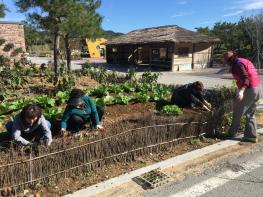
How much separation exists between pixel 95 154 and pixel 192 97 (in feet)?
10.7

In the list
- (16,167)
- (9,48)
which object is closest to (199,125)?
(16,167)

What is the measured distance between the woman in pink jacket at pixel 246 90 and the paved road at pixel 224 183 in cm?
89

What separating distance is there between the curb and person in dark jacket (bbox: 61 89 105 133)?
3.69ft

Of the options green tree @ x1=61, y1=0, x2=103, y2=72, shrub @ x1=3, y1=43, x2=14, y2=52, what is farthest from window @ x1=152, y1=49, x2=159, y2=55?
green tree @ x1=61, y1=0, x2=103, y2=72

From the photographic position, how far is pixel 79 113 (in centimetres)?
508

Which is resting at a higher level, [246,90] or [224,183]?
[246,90]

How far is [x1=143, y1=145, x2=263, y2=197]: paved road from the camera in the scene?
12.2 ft

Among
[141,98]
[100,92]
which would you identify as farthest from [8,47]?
[141,98]

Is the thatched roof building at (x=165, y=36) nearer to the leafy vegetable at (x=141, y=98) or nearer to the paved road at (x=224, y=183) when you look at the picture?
A: the leafy vegetable at (x=141, y=98)

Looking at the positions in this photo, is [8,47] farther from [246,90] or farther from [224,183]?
[224,183]

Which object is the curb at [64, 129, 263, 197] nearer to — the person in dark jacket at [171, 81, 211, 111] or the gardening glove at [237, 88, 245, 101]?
the gardening glove at [237, 88, 245, 101]

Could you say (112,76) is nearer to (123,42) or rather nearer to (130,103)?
(130,103)

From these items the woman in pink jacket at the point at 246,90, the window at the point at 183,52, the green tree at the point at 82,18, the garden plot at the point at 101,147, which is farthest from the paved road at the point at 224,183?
the window at the point at 183,52

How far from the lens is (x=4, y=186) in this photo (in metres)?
3.53
